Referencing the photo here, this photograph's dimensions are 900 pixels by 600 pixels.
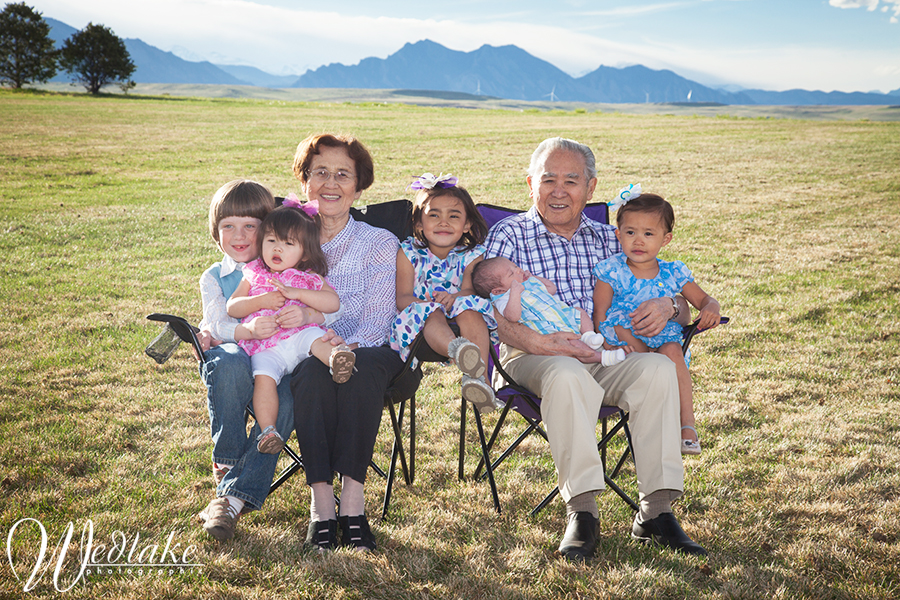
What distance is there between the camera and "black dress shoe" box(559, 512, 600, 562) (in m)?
2.40

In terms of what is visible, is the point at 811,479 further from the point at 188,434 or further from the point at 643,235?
the point at 188,434

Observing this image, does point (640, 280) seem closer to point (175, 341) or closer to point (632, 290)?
point (632, 290)

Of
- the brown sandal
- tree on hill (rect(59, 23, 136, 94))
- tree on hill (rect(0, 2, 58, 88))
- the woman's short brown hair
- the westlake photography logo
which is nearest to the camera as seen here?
the westlake photography logo

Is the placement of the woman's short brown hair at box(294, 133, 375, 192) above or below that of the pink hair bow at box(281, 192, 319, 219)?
above

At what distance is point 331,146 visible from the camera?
3.02m

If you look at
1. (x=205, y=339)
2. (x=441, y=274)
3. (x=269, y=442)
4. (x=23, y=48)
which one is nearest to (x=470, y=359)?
(x=441, y=274)

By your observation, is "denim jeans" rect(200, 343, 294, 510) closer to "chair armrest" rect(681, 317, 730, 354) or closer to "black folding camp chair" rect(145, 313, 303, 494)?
"black folding camp chair" rect(145, 313, 303, 494)

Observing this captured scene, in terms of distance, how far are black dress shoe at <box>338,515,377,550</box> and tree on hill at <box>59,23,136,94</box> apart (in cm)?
6036

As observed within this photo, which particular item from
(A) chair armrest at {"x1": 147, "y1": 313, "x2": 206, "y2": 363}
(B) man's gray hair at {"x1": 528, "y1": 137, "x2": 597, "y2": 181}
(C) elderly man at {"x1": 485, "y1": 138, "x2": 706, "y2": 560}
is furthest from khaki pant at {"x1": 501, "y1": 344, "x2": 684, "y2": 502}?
(A) chair armrest at {"x1": 147, "y1": 313, "x2": 206, "y2": 363}

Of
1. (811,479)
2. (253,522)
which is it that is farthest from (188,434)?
(811,479)

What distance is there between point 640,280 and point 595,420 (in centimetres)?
83

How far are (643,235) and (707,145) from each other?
782 inches

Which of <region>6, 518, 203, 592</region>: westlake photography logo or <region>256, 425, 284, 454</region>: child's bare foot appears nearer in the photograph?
<region>6, 518, 203, 592</region>: westlake photography logo

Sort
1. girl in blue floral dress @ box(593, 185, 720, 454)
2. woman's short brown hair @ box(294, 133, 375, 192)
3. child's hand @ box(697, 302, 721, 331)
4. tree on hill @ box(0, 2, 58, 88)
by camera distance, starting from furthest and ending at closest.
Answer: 1. tree on hill @ box(0, 2, 58, 88)
2. woman's short brown hair @ box(294, 133, 375, 192)
3. girl in blue floral dress @ box(593, 185, 720, 454)
4. child's hand @ box(697, 302, 721, 331)
